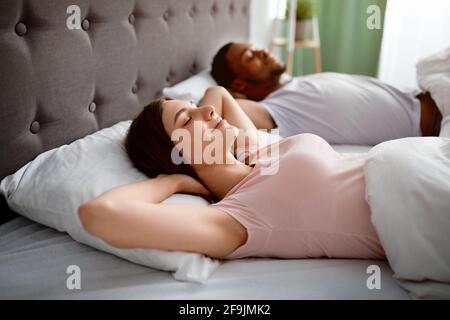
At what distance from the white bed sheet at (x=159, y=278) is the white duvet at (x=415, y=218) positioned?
2.4 inches

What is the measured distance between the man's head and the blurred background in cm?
90

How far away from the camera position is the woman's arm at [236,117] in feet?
4.29

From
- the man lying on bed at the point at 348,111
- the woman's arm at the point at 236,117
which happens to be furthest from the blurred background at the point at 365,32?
the woman's arm at the point at 236,117

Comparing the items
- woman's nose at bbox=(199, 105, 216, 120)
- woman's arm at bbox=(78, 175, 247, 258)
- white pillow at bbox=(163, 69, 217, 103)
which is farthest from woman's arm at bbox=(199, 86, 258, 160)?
woman's arm at bbox=(78, 175, 247, 258)

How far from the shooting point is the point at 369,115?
1.64 m

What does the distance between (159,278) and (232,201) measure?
244mm

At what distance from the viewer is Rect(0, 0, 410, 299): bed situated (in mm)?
876

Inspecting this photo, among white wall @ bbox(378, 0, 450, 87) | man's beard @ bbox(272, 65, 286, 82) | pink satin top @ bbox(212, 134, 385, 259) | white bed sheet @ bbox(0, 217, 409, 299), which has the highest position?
white wall @ bbox(378, 0, 450, 87)

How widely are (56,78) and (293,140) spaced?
0.67 metres

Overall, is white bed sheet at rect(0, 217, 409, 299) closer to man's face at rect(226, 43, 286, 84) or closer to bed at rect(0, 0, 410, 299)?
bed at rect(0, 0, 410, 299)

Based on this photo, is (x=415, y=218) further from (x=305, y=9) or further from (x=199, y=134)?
(x=305, y=9)

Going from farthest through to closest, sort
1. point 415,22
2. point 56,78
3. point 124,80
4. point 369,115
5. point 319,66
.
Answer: point 319,66 → point 415,22 → point 369,115 → point 124,80 → point 56,78

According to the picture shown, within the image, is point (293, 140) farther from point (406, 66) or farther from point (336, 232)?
point (406, 66)
